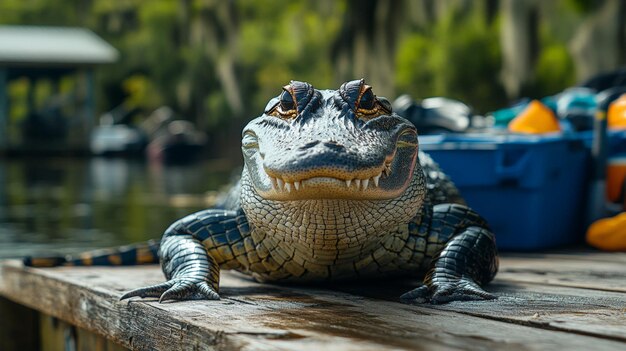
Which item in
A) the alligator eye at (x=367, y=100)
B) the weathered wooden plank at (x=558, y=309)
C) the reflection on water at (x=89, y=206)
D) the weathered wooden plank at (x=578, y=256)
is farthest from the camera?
the reflection on water at (x=89, y=206)

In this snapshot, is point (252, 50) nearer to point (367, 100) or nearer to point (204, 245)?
point (204, 245)

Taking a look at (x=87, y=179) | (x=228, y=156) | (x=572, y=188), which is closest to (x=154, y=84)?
(x=228, y=156)

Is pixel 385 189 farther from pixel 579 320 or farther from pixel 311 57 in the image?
pixel 311 57

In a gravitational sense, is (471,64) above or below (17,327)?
above

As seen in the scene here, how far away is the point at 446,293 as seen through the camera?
8.53 ft

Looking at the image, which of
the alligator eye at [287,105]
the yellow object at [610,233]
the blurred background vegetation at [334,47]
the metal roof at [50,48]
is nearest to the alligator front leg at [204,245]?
the alligator eye at [287,105]

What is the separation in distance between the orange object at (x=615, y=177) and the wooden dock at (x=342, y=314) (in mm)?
788

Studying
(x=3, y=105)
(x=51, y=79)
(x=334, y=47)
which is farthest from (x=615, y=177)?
(x=51, y=79)

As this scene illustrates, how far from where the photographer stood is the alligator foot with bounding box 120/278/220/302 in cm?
264

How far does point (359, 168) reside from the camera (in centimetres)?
234

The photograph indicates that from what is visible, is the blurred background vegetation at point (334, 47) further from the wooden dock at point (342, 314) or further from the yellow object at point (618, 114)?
the wooden dock at point (342, 314)

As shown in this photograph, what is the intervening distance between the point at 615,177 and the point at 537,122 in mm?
497

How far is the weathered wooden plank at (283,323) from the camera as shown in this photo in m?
1.98

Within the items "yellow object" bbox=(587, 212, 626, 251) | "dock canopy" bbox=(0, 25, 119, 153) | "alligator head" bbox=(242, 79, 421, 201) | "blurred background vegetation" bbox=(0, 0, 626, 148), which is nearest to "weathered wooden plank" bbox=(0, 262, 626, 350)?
"alligator head" bbox=(242, 79, 421, 201)
